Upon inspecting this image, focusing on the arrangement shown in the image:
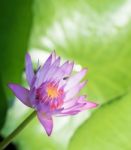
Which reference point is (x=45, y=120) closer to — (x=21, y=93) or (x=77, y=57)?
(x=21, y=93)

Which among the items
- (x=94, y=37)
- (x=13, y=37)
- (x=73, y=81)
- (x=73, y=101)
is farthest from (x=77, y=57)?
(x=73, y=101)

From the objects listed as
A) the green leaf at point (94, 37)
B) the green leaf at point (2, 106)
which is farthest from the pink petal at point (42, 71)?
the green leaf at point (94, 37)

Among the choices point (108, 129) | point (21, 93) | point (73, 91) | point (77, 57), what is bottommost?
point (108, 129)

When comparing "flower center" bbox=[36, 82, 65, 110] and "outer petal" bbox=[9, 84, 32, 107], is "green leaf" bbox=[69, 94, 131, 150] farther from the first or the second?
"outer petal" bbox=[9, 84, 32, 107]

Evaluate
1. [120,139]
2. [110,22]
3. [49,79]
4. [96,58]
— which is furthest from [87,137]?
[49,79]

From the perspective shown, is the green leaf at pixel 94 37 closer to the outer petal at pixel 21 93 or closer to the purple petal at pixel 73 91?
the purple petal at pixel 73 91

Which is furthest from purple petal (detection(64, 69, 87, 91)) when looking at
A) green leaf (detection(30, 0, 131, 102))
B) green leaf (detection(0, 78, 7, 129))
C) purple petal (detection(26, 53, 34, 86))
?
green leaf (detection(30, 0, 131, 102))

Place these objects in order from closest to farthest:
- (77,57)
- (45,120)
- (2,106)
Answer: (45,120), (2,106), (77,57)
